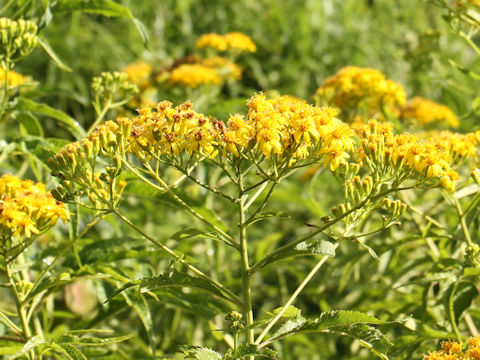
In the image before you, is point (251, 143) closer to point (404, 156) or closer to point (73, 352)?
point (404, 156)

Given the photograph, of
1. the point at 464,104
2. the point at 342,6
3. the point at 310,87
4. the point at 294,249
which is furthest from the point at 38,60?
the point at 294,249

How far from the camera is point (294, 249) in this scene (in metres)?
→ 1.79

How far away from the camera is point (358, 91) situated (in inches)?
128

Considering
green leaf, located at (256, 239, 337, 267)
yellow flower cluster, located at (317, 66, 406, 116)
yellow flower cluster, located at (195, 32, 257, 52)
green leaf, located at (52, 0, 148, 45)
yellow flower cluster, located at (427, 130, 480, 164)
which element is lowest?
green leaf, located at (256, 239, 337, 267)

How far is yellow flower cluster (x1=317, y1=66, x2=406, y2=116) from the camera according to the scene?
3.23 m

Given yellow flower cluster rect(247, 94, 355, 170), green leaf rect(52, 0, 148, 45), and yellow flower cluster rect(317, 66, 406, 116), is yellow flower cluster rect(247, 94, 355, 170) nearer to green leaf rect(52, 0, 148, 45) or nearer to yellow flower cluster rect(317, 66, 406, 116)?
green leaf rect(52, 0, 148, 45)

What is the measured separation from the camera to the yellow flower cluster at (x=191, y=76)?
392 cm

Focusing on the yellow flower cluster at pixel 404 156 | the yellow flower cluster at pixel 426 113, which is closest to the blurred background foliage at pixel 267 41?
the yellow flower cluster at pixel 426 113

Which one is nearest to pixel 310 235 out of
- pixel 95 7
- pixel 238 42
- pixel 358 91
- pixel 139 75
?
pixel 95 7

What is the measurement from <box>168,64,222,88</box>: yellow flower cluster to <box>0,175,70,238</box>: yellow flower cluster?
1889 mm

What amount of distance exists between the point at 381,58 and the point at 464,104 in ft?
4.30

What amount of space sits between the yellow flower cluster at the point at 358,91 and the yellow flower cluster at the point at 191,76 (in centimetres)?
88

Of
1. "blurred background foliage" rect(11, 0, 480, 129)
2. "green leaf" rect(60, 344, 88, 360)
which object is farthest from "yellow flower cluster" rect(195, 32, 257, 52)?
"green leaf" rect(60, 344, 88, 360)

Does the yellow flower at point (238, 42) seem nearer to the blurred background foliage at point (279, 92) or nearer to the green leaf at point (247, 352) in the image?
the blurred background foliage at point (279, 92)
